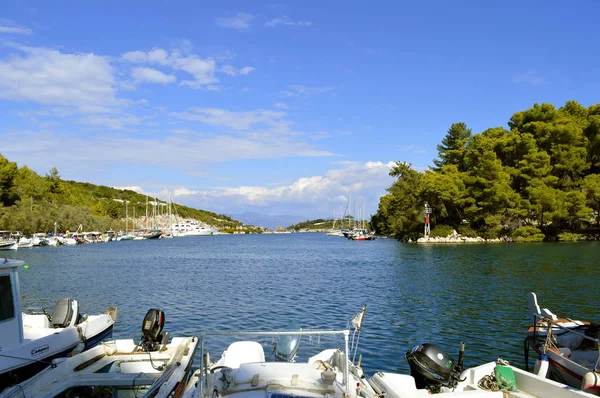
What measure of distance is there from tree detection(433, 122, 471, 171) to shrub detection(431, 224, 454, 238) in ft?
43.4

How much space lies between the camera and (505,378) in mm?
10477

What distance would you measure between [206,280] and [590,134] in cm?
7740

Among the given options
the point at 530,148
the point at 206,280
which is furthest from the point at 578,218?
the point at 206,280

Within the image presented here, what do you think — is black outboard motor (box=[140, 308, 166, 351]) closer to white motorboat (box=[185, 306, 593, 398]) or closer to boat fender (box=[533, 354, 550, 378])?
white motorboat (box=[185, 306, 593, 398])

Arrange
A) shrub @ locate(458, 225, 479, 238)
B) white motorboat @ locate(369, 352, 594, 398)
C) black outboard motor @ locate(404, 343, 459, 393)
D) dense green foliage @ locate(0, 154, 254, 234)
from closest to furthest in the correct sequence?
1. white motorboat @ locate(369, 352, 594, 398)
2. black outboard motor @ locate(404, 343, 459, 393)
3. shrub @ locate(458, 225, 479, 238)
4. dense green foliage @ locate(0, 154, 254, 234)

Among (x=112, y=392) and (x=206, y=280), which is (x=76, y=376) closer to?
(x=112, y=392)

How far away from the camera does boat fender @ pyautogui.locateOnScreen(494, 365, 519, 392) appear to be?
10.4 meters

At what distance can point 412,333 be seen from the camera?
19656 mm

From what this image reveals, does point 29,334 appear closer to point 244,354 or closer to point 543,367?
point 244,354

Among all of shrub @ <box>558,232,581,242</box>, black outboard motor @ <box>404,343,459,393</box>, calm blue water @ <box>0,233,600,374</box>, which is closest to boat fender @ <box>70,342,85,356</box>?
calm blue water @ <box>0,233,600,374</box>

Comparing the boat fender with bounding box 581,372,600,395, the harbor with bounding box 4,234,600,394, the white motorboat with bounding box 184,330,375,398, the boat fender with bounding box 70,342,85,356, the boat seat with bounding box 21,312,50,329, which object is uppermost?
the white motorboat with bounding box 184,330,375,398

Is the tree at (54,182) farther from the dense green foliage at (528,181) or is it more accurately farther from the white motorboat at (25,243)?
the dense green foliage at (528,181)

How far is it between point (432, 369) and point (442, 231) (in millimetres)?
80335

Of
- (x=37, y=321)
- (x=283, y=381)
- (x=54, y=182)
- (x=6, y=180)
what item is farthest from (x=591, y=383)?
(x=54, y=182)
